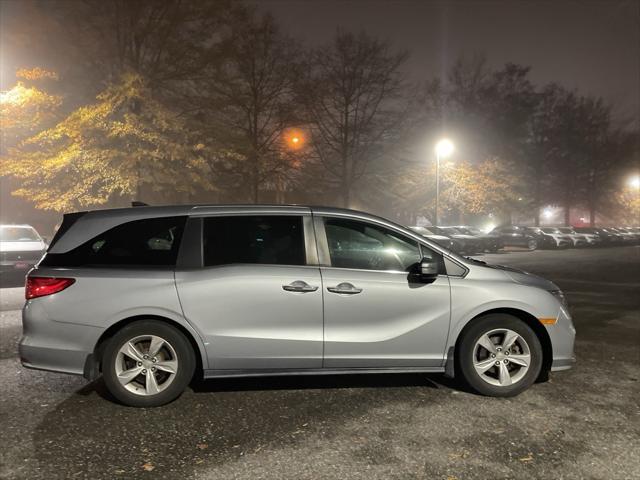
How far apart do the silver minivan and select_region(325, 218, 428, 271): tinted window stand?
1cm

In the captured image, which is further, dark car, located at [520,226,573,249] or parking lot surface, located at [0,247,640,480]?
dark car, located at [520,226,573,249]

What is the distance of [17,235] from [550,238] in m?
29.2

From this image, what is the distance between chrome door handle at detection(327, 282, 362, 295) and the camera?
401 centimetres

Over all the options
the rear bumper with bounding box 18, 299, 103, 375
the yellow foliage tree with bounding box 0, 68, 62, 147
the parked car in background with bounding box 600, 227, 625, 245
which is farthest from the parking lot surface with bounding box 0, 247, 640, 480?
the parked car in background with bounding box 600, 227, 625, 245

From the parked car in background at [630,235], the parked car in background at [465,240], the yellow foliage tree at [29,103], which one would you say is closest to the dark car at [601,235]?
the parked car in background at [630,235]

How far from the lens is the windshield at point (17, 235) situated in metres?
11.9

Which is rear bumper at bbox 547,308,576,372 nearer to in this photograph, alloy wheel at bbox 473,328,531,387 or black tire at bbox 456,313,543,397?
black tire at bbox 456,313,543,397

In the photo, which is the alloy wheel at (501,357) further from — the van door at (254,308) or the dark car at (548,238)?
the dark car at (548,238)

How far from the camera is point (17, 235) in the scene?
39.7 feet

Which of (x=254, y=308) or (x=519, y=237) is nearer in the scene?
(x=254, y=308)

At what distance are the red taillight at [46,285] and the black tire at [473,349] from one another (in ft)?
10.9

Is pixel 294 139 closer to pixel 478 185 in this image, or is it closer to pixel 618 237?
pixel 478 185

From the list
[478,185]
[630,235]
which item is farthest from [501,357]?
[630,235]

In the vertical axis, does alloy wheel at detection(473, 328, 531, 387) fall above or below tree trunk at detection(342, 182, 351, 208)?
below
